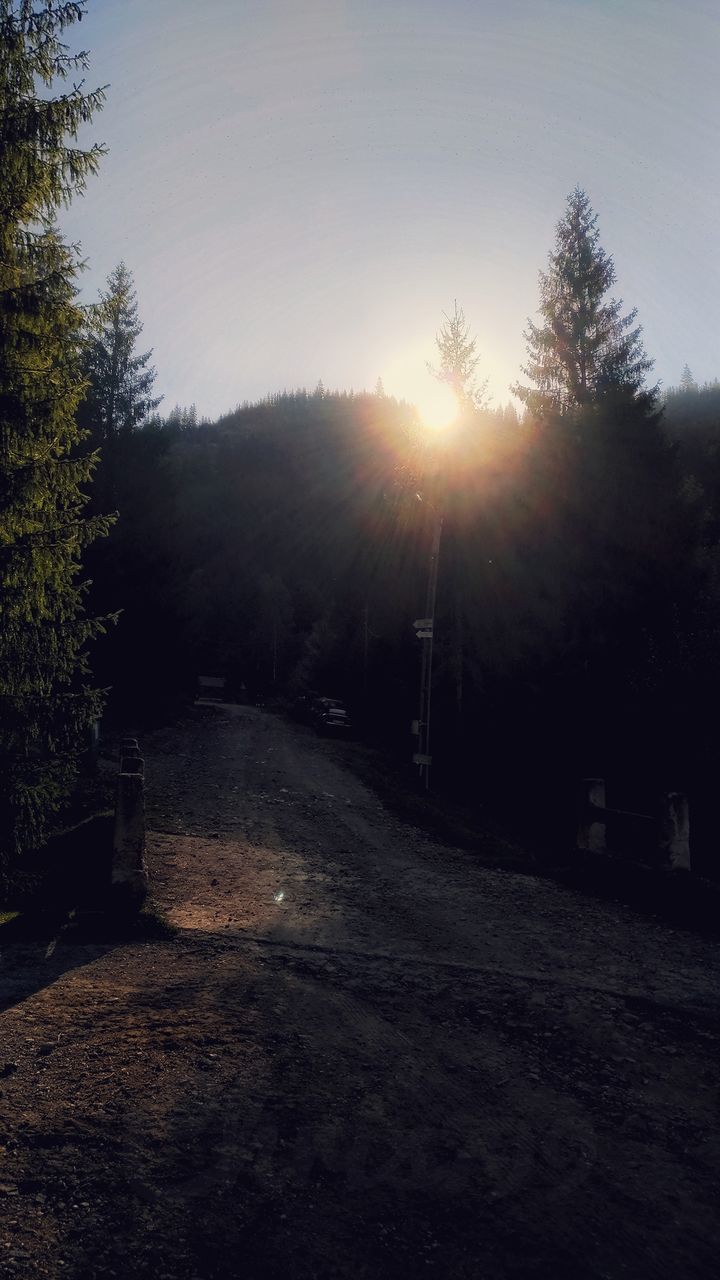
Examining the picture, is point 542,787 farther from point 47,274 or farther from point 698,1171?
point 47,274

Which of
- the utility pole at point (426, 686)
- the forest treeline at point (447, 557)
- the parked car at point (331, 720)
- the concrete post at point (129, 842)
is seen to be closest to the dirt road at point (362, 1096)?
the concrete post at point (129, 842)

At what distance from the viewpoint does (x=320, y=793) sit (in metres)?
15.7

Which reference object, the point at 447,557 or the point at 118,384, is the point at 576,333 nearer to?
the point at 447,557

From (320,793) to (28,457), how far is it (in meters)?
9.94

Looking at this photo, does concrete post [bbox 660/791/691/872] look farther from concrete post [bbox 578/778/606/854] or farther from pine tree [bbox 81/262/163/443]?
pine tree [bbox 81/262/163/443]

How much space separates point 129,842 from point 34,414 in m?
5.02

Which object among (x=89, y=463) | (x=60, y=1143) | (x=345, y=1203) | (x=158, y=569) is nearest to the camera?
(x=345, y=1203)

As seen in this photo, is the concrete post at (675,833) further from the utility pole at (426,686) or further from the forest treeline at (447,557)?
the utility pole at (426,686)

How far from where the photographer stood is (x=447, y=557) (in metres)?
23.3

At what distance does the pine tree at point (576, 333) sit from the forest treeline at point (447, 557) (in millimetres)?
79

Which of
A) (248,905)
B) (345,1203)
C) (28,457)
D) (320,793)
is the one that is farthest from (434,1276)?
(320,793)

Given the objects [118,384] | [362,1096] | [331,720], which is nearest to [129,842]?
Result: [362,1096]

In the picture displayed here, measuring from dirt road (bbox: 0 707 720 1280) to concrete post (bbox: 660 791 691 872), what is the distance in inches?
39.4

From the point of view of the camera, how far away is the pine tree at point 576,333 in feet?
77.7
